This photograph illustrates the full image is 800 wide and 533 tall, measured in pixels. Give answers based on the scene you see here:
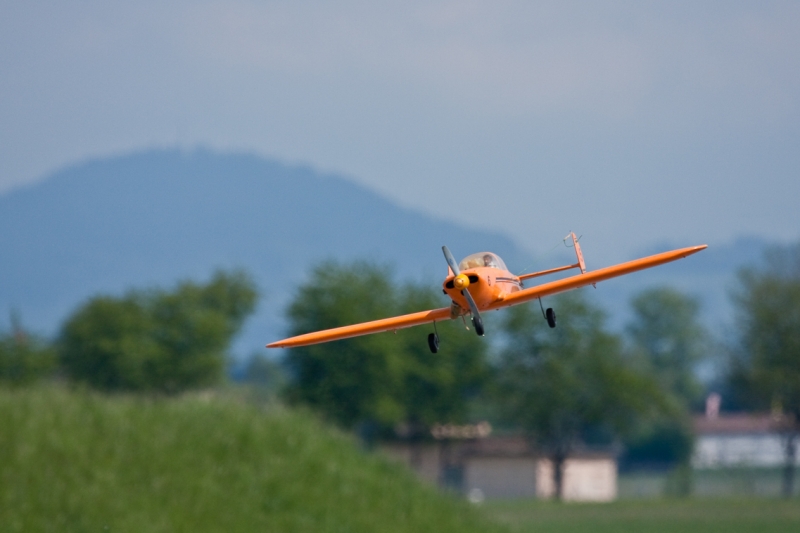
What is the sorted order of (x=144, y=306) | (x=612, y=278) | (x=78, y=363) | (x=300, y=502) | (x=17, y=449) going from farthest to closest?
1. (x=144, y=306)
2. (x=78, y=363)
3. (x=300, y=502)
4. (x=17, y=449)
5. (x=612, y=278)

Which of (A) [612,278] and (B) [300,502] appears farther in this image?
(B) [300,502]

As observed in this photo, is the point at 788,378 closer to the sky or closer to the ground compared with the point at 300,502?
closer to the sky

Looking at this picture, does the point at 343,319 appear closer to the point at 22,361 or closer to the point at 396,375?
the point at 396,375

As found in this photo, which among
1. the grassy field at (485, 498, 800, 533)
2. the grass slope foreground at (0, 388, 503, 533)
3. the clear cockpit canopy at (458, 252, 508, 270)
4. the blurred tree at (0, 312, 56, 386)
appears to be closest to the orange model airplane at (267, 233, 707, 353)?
the clear cockpit canopy at (458, 252, 508, 270)

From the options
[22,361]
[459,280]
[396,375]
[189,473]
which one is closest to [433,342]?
Result: [459,280]

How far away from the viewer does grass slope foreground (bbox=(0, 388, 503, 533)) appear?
188 ft

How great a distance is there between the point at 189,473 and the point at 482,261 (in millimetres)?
62878

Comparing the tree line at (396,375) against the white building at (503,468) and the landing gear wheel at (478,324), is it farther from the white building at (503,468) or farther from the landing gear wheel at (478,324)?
the landing gear wheel at (478,324)

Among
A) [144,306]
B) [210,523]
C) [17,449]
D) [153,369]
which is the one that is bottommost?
[210,523]

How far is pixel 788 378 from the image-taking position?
156500 millimetres

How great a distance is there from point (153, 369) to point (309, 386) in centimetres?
12246

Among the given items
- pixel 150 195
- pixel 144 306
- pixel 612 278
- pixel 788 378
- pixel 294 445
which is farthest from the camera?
pixel 788 378

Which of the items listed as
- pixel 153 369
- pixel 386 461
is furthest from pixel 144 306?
pixel 386 461

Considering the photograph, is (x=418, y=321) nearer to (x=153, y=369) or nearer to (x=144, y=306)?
(x=153, y=369)
